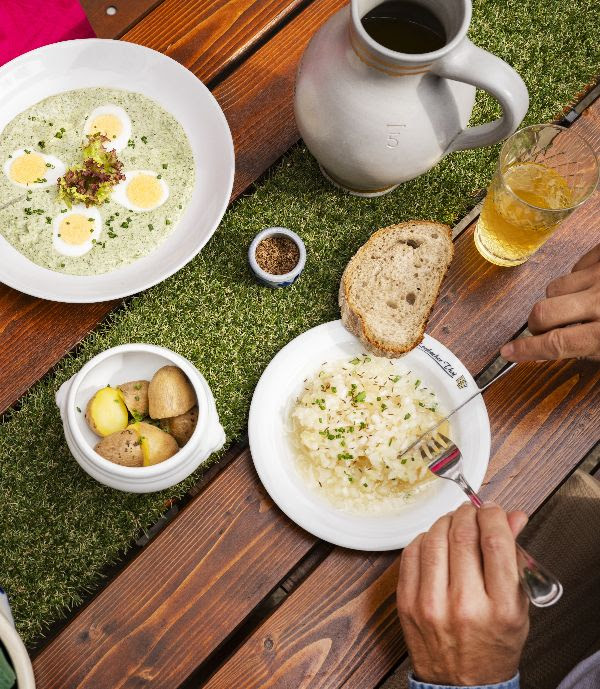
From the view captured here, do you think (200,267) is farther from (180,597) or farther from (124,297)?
(180,597)

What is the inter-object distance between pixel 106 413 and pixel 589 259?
0.99 metres

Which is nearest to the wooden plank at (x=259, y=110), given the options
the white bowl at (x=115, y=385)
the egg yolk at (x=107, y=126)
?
the egg yolk at (x=107, y=126)

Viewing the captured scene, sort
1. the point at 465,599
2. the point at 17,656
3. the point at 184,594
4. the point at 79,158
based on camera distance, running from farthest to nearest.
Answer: the point at 79,158, the point at 184,594, the point at 465,599, the point at 17,656

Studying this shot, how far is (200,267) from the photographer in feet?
4.92

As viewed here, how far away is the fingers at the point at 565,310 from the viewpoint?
1.29m

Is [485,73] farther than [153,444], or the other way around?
[153,444]

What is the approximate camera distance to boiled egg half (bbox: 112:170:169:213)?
1449 mm

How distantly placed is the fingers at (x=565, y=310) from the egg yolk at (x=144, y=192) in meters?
0.82

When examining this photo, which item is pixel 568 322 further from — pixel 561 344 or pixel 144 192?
pixel 144 192

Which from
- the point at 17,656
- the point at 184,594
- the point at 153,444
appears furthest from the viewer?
the point at 184,594

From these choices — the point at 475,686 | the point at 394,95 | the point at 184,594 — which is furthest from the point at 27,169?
the point at 475,686

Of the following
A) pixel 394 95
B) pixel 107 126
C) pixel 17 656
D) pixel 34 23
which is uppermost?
pixel 394 95

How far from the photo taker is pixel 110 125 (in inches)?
57.8

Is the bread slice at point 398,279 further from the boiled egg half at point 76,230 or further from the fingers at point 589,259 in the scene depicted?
the boiled egg half at point 76,230
